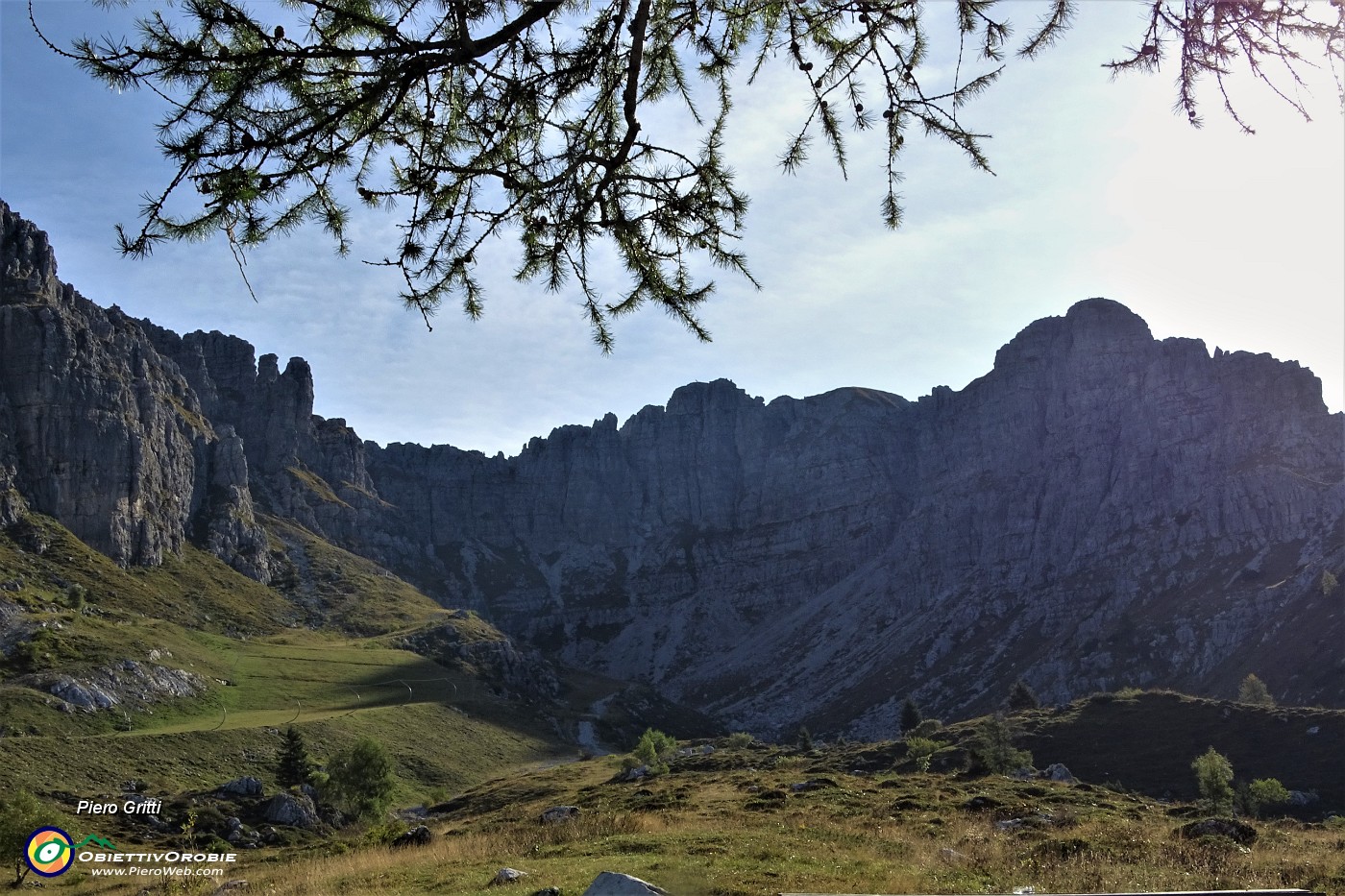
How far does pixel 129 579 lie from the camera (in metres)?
141

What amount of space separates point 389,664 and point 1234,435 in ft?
602

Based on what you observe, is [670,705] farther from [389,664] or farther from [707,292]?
[707,292]

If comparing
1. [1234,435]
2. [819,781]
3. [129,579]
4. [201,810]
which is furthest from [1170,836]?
[1234,435]

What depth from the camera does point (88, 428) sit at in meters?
156

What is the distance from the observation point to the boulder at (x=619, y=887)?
1183 centimetres

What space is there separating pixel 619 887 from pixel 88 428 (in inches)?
6951

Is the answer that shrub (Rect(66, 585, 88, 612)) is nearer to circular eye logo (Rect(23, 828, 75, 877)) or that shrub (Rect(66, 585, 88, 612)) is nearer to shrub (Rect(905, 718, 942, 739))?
circular eye logo (Rect(23, 828, 75, 877))

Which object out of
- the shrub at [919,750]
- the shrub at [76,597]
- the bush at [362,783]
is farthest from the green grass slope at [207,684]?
the shrub at [919,750]

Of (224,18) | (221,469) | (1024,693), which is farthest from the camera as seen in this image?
(221,469)

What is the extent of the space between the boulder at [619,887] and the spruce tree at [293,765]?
232ft

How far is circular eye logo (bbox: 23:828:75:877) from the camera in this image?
1104 inches

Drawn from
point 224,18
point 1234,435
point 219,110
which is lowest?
point 219,110

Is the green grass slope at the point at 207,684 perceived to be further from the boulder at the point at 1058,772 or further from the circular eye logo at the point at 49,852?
the boulder at the point at 1058,772

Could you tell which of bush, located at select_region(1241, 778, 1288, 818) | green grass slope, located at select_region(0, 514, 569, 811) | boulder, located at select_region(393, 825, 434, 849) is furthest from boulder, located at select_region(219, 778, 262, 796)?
bush, located at select_region(1241, 778, 1288, 818)
